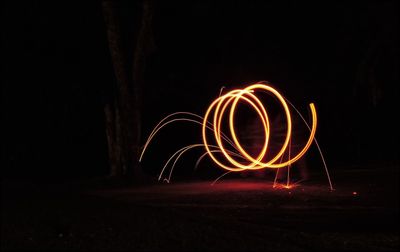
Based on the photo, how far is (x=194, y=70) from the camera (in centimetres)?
2622

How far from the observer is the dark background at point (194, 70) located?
68.8 feet

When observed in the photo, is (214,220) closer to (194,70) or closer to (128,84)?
(128,84)

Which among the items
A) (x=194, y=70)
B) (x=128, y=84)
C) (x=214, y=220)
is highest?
(x=194, y=70)

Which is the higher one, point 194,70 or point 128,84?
point 194,70

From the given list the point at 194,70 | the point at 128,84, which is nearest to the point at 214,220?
the point at 128,84

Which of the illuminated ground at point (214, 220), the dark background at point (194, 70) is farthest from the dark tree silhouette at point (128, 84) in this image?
the illuminated ground at point (214, 220)

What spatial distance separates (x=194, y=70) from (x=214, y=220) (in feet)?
54.2

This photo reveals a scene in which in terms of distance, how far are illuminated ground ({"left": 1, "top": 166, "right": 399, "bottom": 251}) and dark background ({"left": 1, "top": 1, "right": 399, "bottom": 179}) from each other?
690 centimetres

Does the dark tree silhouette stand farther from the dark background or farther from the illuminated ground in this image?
the illuminated ground

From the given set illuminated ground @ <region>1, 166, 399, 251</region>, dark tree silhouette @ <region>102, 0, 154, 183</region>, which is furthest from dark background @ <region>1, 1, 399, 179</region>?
illuminated ground @ <region>1, 166, 399, 251</region>

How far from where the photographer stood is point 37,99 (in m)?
24.1

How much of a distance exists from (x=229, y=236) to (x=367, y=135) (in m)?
17.5

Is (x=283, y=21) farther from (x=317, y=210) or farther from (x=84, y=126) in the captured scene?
(x=317, y=210)

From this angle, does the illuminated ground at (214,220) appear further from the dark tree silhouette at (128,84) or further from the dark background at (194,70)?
the dark background at (194,70)
